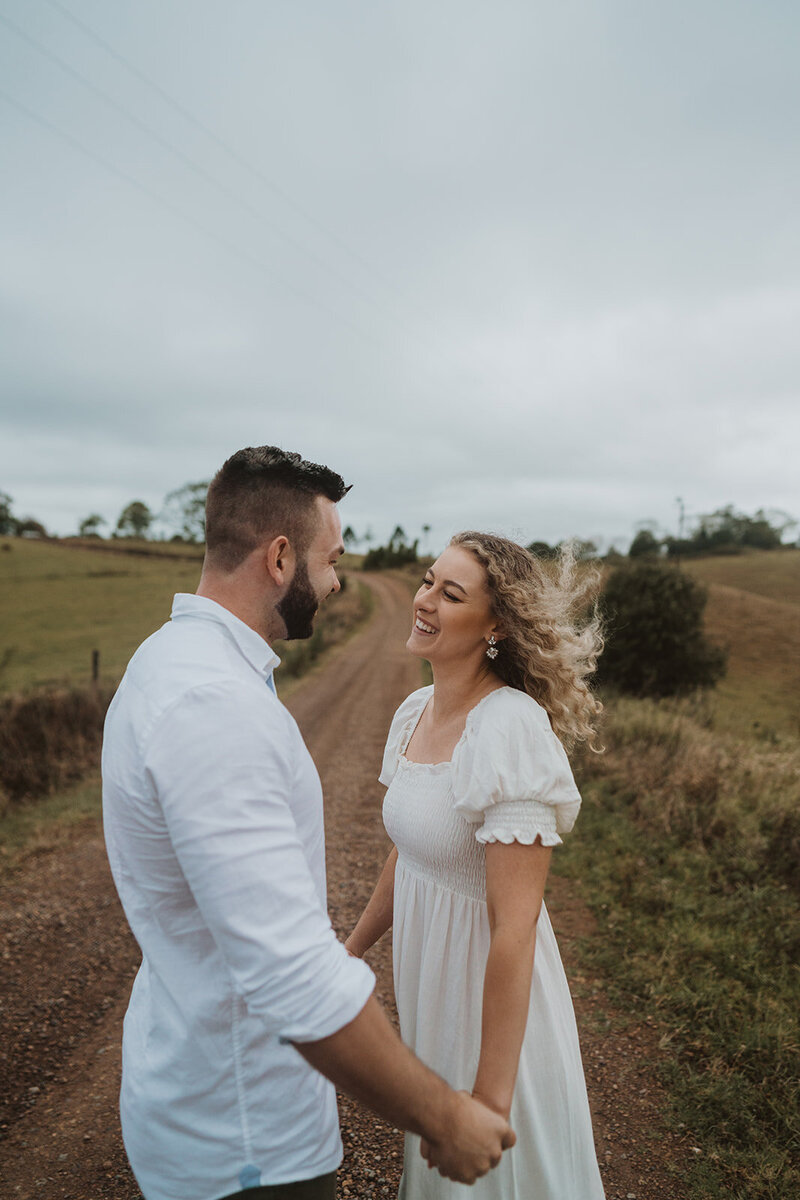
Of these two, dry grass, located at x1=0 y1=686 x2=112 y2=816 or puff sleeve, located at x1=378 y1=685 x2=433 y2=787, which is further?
dry grass, located at x1=0 y1=686 x2=112 y2=816

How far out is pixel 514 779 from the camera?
1.73 m

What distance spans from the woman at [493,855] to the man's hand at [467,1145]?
0.10m

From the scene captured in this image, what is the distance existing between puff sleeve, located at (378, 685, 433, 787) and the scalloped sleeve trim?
66cm

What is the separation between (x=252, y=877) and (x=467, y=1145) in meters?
0.70

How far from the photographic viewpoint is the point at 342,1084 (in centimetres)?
118

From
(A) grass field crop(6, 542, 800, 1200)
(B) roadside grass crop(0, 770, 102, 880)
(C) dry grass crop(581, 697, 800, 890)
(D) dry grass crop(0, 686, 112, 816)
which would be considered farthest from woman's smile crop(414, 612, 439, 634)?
(D) dry grass crop(0, 686, 112, 816)

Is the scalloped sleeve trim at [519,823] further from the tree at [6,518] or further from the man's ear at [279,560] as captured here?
the tree at [6,518]

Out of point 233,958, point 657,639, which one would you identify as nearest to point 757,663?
point 657,639

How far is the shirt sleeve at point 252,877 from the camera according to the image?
113 cm

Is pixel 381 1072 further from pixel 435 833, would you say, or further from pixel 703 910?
pixel 703 910

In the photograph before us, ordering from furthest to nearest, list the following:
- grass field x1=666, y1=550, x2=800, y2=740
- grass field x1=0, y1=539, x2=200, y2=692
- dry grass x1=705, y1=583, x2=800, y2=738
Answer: grass field x1=0, y1=539, x2=200, y2=692 < dry grass x1=705, y1=583, x2=800, y2=738 < grass field x1=666, y1=550, x2=800, y2=740

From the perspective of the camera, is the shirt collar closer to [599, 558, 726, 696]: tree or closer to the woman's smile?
the woman's smile

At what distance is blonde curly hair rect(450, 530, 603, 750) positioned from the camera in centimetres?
212

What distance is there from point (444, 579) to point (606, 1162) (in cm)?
291
